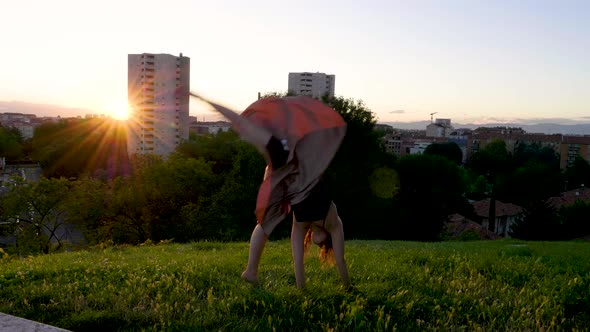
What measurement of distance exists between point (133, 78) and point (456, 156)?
73826mm

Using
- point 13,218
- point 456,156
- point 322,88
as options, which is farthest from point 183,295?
point 456,156

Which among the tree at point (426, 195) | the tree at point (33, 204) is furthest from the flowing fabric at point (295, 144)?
the tree at point (426, 195)

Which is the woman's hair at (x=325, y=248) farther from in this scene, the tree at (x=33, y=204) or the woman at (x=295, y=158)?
the tree at (x=33, y=204)

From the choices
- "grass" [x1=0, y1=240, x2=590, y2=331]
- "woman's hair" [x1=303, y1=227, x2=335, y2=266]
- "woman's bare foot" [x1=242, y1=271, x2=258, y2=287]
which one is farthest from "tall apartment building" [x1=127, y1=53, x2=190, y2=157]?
"woman's bare foot" [x1=242, y1=271, x2=258, y2=287]

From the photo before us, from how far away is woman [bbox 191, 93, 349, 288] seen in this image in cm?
575

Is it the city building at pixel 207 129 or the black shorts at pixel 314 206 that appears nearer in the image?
the black shorts at pixel 314 206

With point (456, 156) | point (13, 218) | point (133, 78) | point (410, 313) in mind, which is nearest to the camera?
point (410, 313)

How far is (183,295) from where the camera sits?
5.63 m

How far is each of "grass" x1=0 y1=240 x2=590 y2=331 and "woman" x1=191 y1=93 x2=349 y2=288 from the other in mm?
694

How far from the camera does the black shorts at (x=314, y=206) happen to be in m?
5.84

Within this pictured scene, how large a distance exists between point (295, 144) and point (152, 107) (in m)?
32.0

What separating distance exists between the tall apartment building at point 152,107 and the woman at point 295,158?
45.2 feet

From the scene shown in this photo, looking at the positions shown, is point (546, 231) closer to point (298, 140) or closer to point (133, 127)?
point (298, 140)

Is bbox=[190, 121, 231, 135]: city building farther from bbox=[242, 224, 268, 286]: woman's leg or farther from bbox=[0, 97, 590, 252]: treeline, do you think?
bbox=[242, 224, 268, 286]: woman's leg
